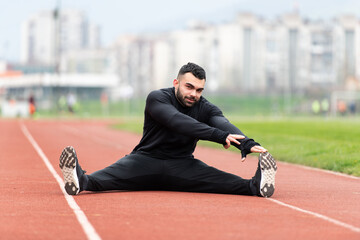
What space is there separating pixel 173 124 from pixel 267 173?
128 cm

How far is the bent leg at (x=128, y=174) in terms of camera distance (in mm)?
10930

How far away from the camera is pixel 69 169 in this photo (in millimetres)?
10461

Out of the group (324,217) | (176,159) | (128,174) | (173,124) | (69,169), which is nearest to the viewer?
(324,217)

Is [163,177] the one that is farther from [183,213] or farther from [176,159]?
[183,213]

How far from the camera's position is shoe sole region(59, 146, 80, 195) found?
10.4 metres

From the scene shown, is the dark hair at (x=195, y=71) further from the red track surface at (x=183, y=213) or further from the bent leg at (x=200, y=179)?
the red track surface at (x=183, y=213)

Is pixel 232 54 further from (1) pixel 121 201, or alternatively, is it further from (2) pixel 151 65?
(1) pixel 121 201

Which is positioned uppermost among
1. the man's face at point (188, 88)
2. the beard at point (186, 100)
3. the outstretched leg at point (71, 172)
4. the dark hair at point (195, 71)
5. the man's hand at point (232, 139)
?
the dark hair at point (195, 71)

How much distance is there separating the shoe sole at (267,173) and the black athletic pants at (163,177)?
0.25 m

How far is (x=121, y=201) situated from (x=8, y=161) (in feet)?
28.3

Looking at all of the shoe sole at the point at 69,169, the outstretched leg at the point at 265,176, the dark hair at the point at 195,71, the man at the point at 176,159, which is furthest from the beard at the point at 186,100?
the shoe sole at the point at 69,169

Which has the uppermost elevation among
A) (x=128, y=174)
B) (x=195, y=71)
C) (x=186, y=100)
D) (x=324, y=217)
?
(x=195, y=71)

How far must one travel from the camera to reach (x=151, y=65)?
18362cm

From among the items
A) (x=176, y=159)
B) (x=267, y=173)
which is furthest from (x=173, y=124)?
(x=267, y=173)
